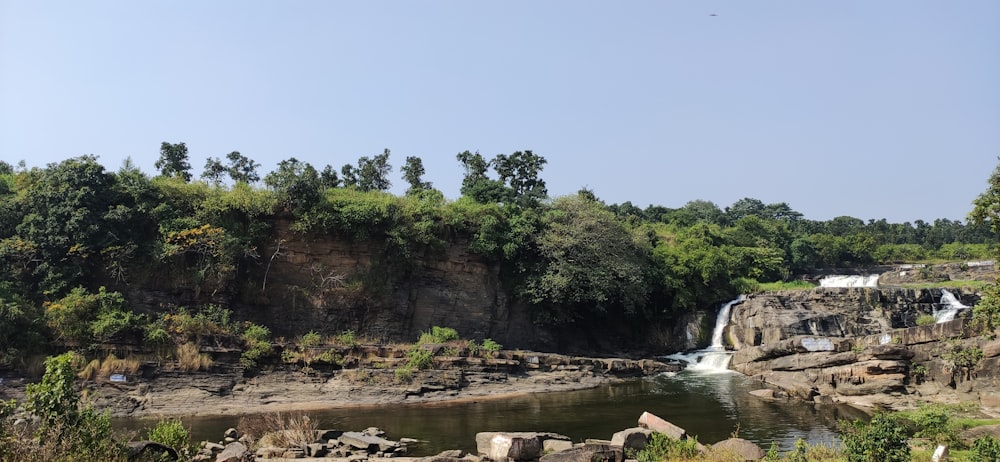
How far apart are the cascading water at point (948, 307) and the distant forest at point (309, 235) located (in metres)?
10.8

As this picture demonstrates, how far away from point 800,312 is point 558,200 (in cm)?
1541

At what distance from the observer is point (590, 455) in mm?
11508

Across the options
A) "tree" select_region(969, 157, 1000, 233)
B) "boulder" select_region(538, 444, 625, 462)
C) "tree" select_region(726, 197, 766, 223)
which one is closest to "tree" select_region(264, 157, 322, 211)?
"boulder" select_region(538, 444, 625, 462)

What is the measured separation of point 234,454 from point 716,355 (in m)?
26.0

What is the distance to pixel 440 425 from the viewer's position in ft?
60.6

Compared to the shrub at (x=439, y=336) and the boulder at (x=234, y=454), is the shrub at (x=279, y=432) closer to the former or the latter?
the boulder at (x=234, y=454)

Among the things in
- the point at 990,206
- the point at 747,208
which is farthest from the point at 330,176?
the point at 747,208

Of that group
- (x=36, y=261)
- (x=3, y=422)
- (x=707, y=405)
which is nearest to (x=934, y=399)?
(x=707, y=405)

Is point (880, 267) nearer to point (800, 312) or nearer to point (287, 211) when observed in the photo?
point (800, 312)

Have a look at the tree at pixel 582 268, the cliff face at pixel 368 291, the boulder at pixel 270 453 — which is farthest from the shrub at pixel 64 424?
the tree at pixel 582 268

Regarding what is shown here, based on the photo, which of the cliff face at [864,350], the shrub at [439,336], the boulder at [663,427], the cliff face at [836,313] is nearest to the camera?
the boulder at [663,427]

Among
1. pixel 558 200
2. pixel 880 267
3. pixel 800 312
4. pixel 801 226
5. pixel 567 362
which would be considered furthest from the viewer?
pixel 801 226

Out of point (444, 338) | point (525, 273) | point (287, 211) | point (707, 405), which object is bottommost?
point (707, 405)

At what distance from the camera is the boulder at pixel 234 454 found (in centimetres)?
1247
